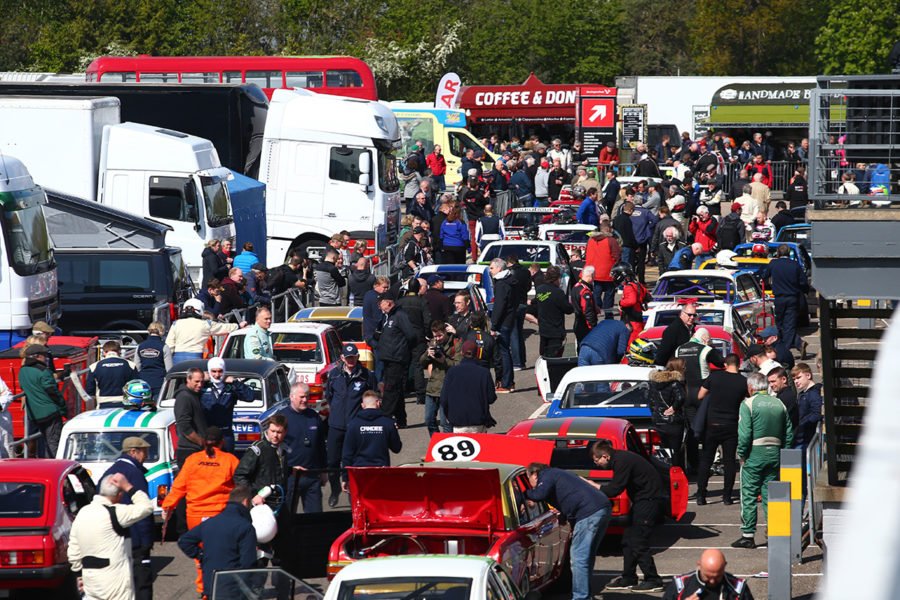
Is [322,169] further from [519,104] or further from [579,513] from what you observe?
[519,104]

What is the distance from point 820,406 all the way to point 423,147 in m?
29.1

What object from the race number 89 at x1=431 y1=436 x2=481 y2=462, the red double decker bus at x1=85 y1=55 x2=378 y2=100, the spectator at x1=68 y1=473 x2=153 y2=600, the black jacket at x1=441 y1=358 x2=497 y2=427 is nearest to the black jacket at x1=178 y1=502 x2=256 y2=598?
the spectator at x1=68 y1=473 x2=153 y2=600

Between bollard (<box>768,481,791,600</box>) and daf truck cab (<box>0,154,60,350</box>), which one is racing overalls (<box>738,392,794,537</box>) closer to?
bollard (<box>768,481,791,600</box>)

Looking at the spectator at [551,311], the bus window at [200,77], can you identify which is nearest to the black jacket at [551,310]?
the spectator at [551,311]

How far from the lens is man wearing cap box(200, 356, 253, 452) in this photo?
14789mm

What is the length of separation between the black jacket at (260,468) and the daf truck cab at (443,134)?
3103 centimetres

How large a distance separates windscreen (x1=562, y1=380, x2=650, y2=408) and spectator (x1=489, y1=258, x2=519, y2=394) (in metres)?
5.56

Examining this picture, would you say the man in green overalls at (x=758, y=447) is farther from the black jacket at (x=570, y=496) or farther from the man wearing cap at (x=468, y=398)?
the man wearing cap at (x=468, y=398)

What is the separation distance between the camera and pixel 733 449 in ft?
49.7

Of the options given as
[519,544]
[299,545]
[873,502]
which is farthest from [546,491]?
[873,502]

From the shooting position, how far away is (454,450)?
12.3m

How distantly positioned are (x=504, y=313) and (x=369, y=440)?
8.64m

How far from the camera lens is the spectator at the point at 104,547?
1031 cm

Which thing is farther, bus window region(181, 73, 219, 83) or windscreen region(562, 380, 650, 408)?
bus window region(181, 73, 219, 83)
